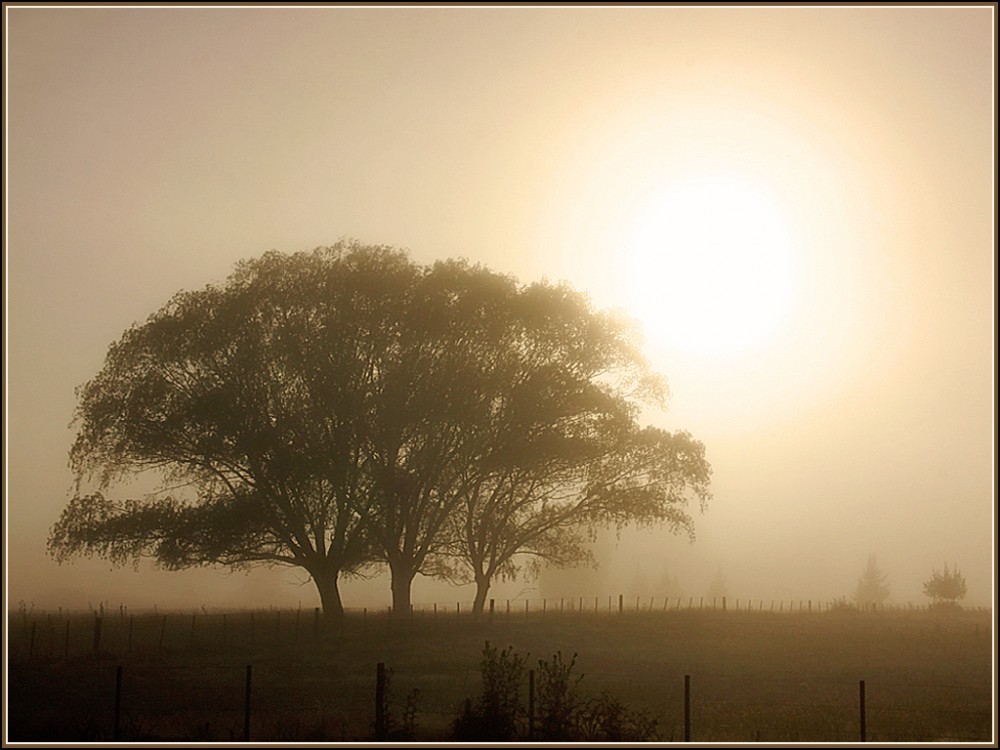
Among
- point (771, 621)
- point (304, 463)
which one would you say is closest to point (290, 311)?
point (304, 463)

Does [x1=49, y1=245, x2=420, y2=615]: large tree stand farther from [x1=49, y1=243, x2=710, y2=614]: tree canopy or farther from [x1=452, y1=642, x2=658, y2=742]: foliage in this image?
[x1=452, y1=642, x2=658, y2=742]: foliage

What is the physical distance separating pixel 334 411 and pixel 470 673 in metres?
14.4

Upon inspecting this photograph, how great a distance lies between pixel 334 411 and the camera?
47750 millimetres

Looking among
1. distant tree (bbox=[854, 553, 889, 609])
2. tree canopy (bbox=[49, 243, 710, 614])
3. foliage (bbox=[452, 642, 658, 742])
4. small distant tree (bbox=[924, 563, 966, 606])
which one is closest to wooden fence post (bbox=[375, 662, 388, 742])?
foliage (bbox=[452, 642, 658, 742])

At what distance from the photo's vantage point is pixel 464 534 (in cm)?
5472

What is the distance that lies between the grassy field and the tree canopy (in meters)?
4.29

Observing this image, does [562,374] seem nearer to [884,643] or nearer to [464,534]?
[464,534]

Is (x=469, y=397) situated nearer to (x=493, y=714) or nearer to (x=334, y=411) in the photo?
(x=334, y=411)

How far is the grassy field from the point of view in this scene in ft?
83.9

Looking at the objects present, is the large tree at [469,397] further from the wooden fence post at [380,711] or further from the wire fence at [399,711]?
the wooden fence post at [380,711]

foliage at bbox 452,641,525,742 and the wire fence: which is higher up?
foliage at bbox 452,641,525,742

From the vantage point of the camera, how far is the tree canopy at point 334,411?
47375mm

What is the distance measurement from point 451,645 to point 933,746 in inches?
988

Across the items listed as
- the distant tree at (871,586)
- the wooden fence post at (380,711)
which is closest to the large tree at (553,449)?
the wooden fence post at (380,711)
